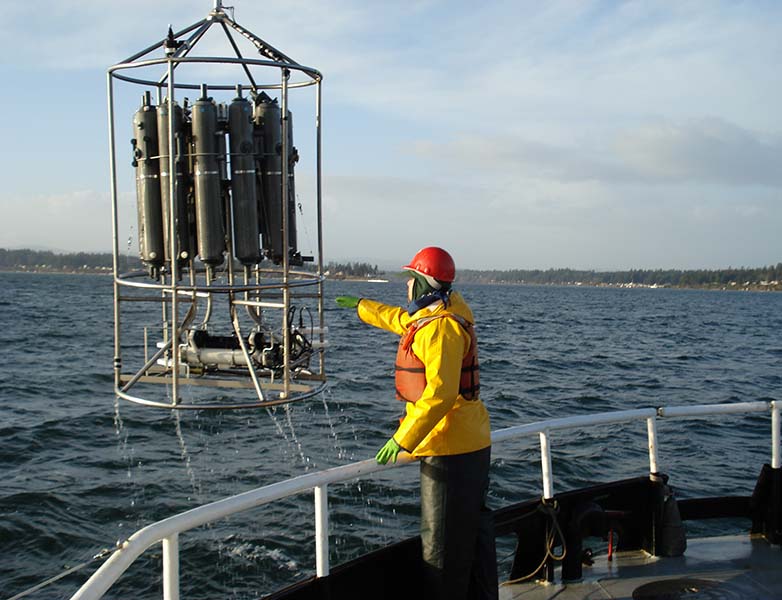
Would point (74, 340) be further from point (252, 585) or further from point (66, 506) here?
point (252, 585)

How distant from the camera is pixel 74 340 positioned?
130 feet

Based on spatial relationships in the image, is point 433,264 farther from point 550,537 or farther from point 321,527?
point 550,537

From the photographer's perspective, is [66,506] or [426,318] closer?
[426,318]

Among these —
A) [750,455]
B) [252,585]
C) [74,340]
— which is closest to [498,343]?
[74,340]

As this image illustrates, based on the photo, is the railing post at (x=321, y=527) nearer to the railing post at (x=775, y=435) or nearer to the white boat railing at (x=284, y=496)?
the white boat railing at (x=284, y=496)

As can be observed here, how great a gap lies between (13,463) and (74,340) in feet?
82.8

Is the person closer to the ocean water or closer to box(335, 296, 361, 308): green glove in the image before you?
box(335, 296, 361, 308): green glove

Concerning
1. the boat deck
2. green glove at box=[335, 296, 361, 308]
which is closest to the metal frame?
green glove at box=[335, 296, 361, 308]

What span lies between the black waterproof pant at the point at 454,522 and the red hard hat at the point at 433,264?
1105mm

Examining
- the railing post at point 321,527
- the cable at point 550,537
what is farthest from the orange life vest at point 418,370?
the cable at point 550,537

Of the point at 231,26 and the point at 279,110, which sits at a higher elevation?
the point at 231,26

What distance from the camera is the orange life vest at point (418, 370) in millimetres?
4621

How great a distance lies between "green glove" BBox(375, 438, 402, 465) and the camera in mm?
4486

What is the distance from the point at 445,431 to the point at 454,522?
576 millimetres
